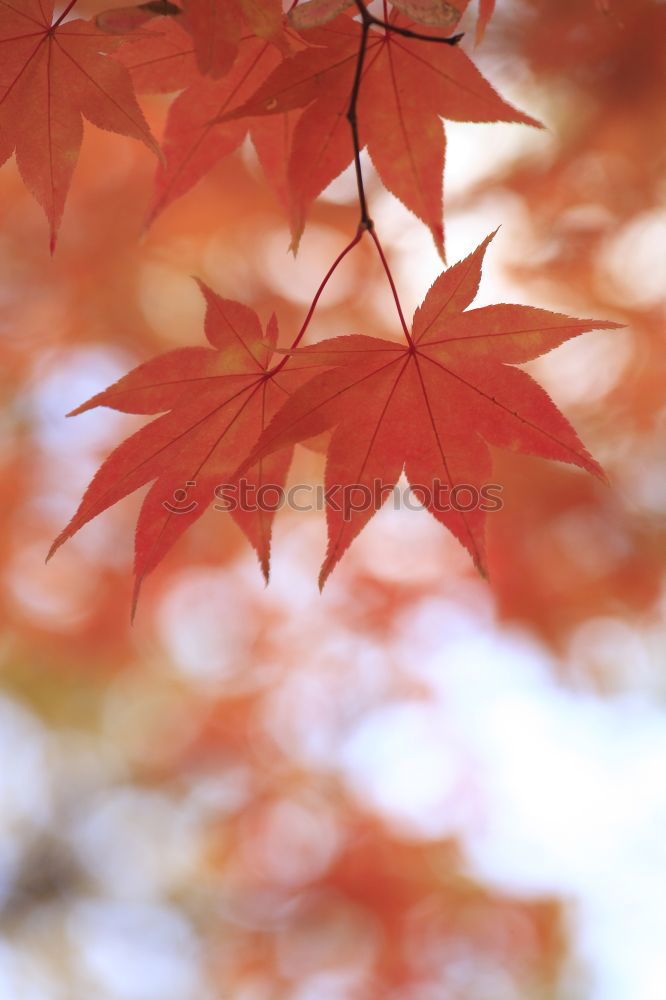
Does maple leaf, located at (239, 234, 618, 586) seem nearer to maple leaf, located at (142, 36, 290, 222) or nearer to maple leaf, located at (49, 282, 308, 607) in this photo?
maple leaf, located at (49, 282, 308, 607)

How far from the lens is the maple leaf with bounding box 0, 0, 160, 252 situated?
0.70 m

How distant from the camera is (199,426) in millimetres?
750

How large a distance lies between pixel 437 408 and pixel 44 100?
1.46 feet

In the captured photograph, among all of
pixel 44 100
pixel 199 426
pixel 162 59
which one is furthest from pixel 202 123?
pixel 199 426

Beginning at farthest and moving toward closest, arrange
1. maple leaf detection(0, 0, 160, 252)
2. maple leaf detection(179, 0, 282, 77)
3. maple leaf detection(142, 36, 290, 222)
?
1. maple leaf detection(142, 36, 290, 222)
2. maple leaf detection(0, 0, 160, 252)
3. maple leaf detection(179, 0, 282, 77)

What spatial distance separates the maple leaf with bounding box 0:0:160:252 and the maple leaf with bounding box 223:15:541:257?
148 mm

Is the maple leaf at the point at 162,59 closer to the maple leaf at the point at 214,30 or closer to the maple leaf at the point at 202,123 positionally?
the maple leaf at the point at 202,123

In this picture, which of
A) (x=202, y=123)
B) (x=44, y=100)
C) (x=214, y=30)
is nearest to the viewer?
(x=214, y=30)

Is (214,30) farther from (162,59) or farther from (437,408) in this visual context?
(437,408)

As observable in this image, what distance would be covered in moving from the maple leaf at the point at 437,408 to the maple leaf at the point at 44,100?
263 mm

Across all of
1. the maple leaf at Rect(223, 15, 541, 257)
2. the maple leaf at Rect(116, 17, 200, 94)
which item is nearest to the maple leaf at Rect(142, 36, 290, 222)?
the maple leaf at Rect(116, 17, 200, 94)

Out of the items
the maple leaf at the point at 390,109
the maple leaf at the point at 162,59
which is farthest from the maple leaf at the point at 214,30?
the maple leaf at the point at 162,59

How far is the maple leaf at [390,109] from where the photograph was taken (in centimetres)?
72

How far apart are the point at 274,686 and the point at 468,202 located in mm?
1936
